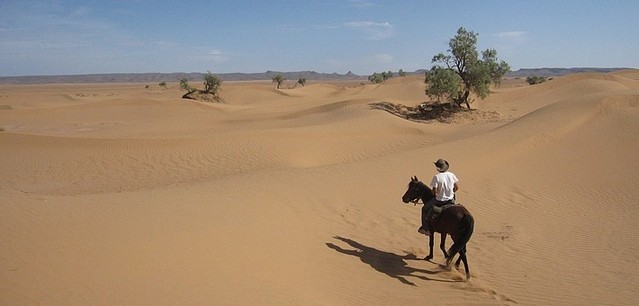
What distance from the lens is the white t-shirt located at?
22.6ft

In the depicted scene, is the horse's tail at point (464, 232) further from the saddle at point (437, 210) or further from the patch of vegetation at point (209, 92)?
the patch of vegetation at point (209, 92)

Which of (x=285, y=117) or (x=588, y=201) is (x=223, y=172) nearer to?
(x=588, y=201)

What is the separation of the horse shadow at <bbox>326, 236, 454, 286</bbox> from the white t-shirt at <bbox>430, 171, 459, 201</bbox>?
1.31m

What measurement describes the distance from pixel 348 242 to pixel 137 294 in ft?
14.1

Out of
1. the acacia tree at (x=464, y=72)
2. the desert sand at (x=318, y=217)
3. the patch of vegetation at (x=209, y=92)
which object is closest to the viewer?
the desert sand at (x=318, y=217)

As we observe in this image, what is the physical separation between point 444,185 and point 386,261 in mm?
1761

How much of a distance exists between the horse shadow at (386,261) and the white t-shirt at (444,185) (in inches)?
51.4

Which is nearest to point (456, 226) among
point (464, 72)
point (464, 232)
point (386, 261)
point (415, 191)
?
point (464, 232)

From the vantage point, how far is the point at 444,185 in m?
6.91

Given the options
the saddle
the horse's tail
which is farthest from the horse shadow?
the saddle

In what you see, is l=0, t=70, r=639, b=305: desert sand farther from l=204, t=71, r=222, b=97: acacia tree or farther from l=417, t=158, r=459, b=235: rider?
l=204, t=71, r=222, b=97: acacia tree

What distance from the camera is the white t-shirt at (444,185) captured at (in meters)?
6.90

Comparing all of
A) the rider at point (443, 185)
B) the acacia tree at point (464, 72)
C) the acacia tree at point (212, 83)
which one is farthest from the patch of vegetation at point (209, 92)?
the rider at point (443, 185)

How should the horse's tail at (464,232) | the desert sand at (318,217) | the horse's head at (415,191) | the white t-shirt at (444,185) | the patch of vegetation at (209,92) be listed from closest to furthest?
the desert sand at (318,217) → the horse's tail at (464,232) → the white t-shirt at (444,185) → the horse's head at (415,191) → the patch of vegetation at (209,92)
